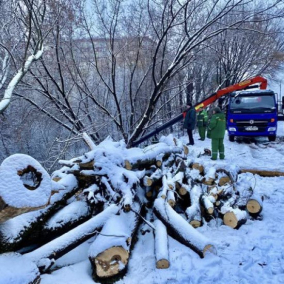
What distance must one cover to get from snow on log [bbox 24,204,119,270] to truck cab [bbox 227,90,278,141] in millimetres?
9127

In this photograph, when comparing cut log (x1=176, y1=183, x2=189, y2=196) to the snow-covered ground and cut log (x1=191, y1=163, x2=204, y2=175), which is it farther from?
cut log (x1=191, y1=163, x2=204, y2=175)

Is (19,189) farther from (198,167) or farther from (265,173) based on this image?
(265,173)

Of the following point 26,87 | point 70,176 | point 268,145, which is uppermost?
point 26,87

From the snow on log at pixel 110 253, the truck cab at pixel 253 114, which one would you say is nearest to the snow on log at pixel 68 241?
the snow on log at pixel 110 253

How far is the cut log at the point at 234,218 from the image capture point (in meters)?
4.09

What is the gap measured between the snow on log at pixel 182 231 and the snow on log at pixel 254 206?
1.44 m

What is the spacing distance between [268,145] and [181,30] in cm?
640

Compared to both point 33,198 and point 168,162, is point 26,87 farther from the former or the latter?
point 33,198

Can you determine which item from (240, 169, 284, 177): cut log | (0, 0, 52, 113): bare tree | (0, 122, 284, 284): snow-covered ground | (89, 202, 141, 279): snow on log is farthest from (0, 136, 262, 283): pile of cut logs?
(0, 0, 52, 113): bare tree

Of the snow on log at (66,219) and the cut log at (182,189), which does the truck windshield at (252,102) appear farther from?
the snow on log at (66,219)

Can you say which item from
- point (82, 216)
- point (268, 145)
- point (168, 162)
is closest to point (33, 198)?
point (82, 216)

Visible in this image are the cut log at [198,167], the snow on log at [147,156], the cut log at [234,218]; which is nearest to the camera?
the cut log at [234,218]

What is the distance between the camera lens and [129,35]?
28.2 feet

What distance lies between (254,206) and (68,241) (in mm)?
3152
